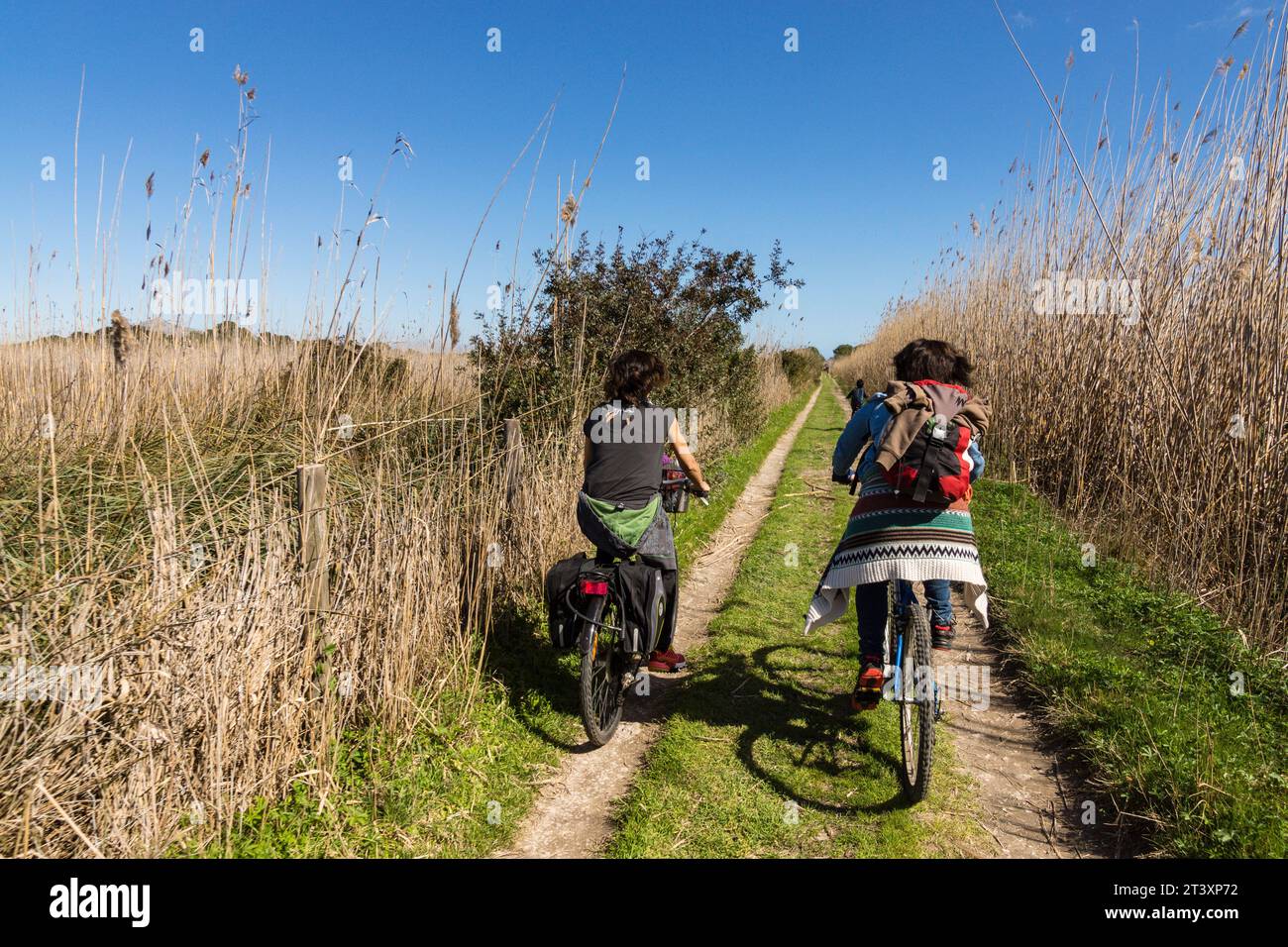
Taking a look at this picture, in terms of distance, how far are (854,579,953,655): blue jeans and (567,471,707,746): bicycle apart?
1.01 m

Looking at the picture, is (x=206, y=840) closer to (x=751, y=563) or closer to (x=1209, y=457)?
(x=751, y=563)

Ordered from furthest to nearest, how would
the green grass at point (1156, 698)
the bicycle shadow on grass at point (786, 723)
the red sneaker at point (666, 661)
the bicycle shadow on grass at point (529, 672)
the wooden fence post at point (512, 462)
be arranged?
1. the wooden fence post at point (512, 462)
2. the red sneaker at point (666, 661)
3. the bicycle shadow on grass at point (529, 672)
4. the bicycle shadow on grass at point (786, 723)
5. the green grass at point (1156, 698)

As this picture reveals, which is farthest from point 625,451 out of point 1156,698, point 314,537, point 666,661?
point 1156,698

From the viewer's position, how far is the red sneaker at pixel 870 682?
3373 mm

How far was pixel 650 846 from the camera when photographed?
2.73 m

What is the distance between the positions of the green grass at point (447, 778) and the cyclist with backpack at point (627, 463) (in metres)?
0.92

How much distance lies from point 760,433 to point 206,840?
1405 centimetres

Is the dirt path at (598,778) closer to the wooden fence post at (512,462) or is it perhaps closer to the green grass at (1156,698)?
the wooden fence post at (512,462)

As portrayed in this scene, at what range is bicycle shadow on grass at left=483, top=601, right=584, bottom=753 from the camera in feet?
12.1

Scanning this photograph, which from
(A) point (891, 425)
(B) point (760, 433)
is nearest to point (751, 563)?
(A) point (891, 425)

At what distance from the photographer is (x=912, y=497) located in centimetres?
295

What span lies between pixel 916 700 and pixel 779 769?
0.77 metres

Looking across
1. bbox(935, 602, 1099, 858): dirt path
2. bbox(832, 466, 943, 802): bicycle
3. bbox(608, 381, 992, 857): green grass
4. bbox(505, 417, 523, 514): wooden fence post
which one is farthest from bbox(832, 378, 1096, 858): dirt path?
bbox(505, 417, 523, 514): wooden fence post

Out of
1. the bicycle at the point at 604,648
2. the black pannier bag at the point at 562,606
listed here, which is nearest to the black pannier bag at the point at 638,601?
the bicycle at the point at 604,648
